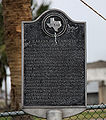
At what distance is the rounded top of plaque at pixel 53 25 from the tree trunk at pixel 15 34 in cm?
219

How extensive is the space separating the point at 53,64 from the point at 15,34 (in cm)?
238

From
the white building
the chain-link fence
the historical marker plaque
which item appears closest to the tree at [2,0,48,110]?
the chain-link fence

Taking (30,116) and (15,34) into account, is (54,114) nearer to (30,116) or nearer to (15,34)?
(30,116)

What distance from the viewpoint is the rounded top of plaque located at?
475 cm

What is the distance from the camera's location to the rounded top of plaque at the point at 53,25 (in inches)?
187

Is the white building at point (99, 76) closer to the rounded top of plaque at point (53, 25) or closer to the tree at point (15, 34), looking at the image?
the tree at point (15, 34)

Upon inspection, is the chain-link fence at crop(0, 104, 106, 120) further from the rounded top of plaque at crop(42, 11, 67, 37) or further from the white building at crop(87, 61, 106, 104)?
the white building at crop(87, 61, 106, 104)

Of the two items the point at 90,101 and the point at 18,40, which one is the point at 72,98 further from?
the point at 90,101

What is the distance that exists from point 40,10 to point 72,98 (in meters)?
18.7

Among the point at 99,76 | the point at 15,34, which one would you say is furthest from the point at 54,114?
the point at 99,76

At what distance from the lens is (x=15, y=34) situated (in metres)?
6.92

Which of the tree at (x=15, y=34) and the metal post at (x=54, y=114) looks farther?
the tree at (x=15, y=34)

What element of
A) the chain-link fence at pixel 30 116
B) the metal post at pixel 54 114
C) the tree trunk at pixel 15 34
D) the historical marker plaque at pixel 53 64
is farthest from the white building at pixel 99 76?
the metal post at pixel 54 114

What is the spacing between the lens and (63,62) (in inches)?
185
